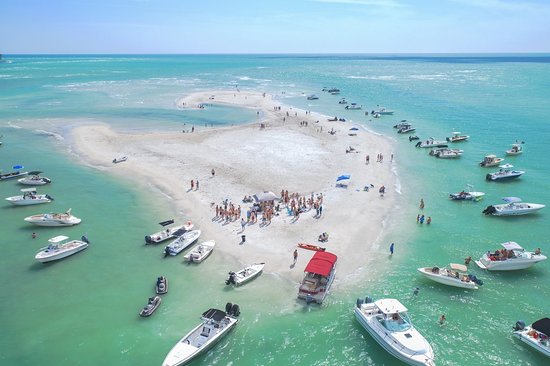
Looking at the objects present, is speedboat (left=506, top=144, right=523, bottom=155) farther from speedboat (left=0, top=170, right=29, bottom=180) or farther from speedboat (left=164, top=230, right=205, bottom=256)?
speedboat (left=0, top=170, right=29, bottom=180)

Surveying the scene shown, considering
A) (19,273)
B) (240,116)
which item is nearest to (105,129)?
(240,116)

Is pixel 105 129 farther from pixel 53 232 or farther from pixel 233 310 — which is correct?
pixel 233 310

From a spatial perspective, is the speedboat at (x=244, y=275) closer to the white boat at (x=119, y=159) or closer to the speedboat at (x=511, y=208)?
the speedboat at (x=511, y=208)

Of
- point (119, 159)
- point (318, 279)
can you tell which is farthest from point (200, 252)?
point (119, 159)

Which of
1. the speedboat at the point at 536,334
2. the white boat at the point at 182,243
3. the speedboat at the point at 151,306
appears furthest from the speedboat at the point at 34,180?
the speedboat at the point at 536,334

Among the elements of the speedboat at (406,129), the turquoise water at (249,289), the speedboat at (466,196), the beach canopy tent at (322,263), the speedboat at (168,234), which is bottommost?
the turquoise water at (249,289)

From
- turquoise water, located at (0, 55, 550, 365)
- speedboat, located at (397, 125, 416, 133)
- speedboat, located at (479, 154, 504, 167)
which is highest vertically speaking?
speedboat, located at (397, 125, 416, 133)

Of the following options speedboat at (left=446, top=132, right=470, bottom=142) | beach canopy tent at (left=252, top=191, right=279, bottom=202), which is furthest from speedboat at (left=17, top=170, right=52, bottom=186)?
speedboat at (left=446, top=132, right=470, bottom=142)
